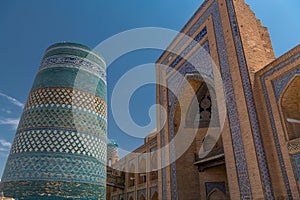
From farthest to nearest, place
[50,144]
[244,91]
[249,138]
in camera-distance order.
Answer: [244,91] → [249,138] → [50,144]

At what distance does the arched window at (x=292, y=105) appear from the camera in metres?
3.92

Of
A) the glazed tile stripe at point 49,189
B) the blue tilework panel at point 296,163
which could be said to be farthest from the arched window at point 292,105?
the glazed tile stripe at point 49,189

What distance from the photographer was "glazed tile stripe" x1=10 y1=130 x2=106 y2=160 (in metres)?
3.64

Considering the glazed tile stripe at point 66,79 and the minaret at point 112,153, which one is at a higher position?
the minaret at point 112,153

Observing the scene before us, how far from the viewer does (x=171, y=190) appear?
6.50 m

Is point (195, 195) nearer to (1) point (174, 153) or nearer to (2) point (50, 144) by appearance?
(1) point (174, 153)

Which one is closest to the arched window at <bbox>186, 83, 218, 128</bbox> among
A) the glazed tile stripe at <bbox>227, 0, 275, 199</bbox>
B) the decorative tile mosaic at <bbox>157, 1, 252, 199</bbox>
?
the decorative tile mosaic at <bbox>157, 1, 252, 199</bbox>

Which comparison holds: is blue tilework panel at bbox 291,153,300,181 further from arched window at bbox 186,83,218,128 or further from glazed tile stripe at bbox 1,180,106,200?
arched window at bbox 186,83,218,128

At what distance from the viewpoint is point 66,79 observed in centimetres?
428

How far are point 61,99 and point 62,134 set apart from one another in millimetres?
621

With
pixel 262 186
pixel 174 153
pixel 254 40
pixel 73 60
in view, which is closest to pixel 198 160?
pixel 174 153

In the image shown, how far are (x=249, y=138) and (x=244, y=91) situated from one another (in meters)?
0.87

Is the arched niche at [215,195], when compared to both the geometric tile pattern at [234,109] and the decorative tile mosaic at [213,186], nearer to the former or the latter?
the decorative tile mosaic at [213,186]

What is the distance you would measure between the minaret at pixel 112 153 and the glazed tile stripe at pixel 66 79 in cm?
1901
